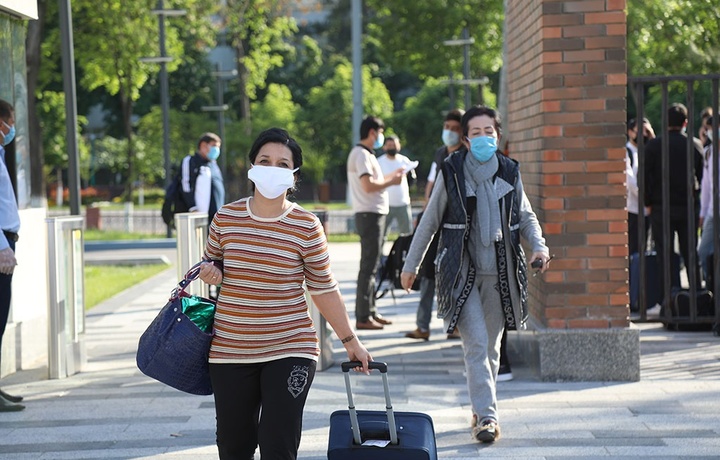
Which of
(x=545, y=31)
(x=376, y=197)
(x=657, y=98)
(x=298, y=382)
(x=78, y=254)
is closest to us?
(x=298, y=382)

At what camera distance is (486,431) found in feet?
21.9

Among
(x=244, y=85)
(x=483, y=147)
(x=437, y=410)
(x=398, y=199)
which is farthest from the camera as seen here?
(x=244, y=85)

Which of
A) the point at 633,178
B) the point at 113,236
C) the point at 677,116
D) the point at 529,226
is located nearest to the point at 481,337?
the point at 529,226

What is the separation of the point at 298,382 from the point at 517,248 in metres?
2.51

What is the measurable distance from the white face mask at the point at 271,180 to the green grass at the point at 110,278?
10.1m

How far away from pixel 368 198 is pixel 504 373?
10.3 feet

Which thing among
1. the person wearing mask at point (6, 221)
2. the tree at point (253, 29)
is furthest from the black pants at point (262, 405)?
the tree at point (253, 29)

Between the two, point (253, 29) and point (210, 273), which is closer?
point (210, 273)

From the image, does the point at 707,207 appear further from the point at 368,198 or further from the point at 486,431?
the point at 486,431

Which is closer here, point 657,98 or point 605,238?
point 605,238

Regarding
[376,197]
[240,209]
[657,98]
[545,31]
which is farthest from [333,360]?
[657,98]

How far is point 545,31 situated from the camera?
8.55 m

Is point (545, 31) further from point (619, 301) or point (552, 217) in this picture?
point (619, 301)

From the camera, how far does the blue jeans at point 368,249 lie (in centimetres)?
1153
